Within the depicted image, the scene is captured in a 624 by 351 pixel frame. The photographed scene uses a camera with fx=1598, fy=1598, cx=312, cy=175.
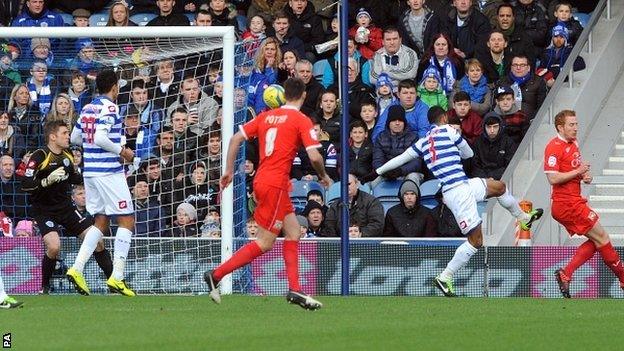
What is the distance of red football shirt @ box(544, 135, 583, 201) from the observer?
1662 centimetres

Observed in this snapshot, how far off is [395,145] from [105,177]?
17.0 feet

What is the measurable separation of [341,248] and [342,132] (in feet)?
4.23

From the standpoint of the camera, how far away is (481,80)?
21.4 m

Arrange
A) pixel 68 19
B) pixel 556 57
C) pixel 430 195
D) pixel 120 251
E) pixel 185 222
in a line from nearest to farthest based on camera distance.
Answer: pixel 120 251
pixel 185 222
pixel 430 195
pixel 556 57
pixel 68 19

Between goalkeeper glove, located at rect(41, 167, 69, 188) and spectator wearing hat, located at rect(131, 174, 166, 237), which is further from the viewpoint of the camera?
spectator wearing hat, located at rect(131, 174, 166, 237)

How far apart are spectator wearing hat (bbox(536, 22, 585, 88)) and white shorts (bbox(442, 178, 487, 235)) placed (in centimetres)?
473

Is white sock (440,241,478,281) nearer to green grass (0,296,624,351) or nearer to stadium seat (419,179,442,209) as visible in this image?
green grass (0,296,624,351)

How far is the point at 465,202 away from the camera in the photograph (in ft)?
56.3

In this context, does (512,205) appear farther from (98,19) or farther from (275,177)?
(98,19)

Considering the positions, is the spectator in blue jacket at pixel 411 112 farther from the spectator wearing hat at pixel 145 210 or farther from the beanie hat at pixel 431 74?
the spectator wearing hat at pixel 145 210

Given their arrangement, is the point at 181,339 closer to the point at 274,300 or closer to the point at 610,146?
the point at 274,300

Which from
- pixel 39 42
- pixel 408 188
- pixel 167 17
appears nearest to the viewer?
pixel 39 42

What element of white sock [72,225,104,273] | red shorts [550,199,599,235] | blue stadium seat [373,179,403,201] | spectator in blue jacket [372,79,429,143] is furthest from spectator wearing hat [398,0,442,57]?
white sock [72,225,104,273]

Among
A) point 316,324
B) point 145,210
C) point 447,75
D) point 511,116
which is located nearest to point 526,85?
point 511,116
